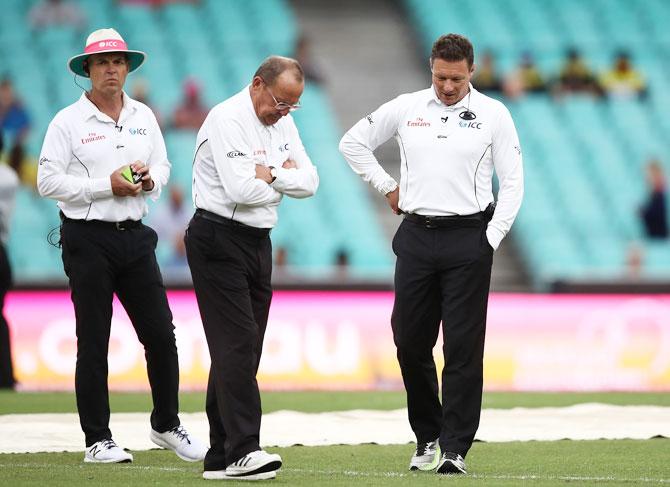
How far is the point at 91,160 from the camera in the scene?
26.0ft

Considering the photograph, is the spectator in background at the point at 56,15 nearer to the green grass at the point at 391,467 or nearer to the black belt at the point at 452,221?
the green grass at the point at 391,467

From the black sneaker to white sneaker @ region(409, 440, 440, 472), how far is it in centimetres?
17

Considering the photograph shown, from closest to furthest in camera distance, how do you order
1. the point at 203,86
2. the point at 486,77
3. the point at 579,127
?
the point at 203,86, the point at 486,77, the point at 579,127

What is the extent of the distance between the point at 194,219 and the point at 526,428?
3.47 m

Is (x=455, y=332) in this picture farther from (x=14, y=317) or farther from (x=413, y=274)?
(x=14, y=317)

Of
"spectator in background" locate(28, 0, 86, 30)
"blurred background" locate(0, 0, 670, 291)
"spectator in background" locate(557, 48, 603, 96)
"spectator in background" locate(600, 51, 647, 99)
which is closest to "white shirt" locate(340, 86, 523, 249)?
"blurred background" locate(0, 0, 670, 291)

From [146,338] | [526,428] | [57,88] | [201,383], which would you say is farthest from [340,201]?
[146,338]

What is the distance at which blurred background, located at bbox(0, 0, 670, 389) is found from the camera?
18266mm

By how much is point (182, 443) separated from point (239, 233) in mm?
1498

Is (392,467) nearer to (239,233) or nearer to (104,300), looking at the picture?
(239,233)

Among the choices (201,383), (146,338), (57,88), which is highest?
(57,88)

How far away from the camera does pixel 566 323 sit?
14578 millimetres

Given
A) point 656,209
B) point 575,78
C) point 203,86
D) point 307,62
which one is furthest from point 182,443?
point 575,78

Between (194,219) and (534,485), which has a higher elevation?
(194,219)
